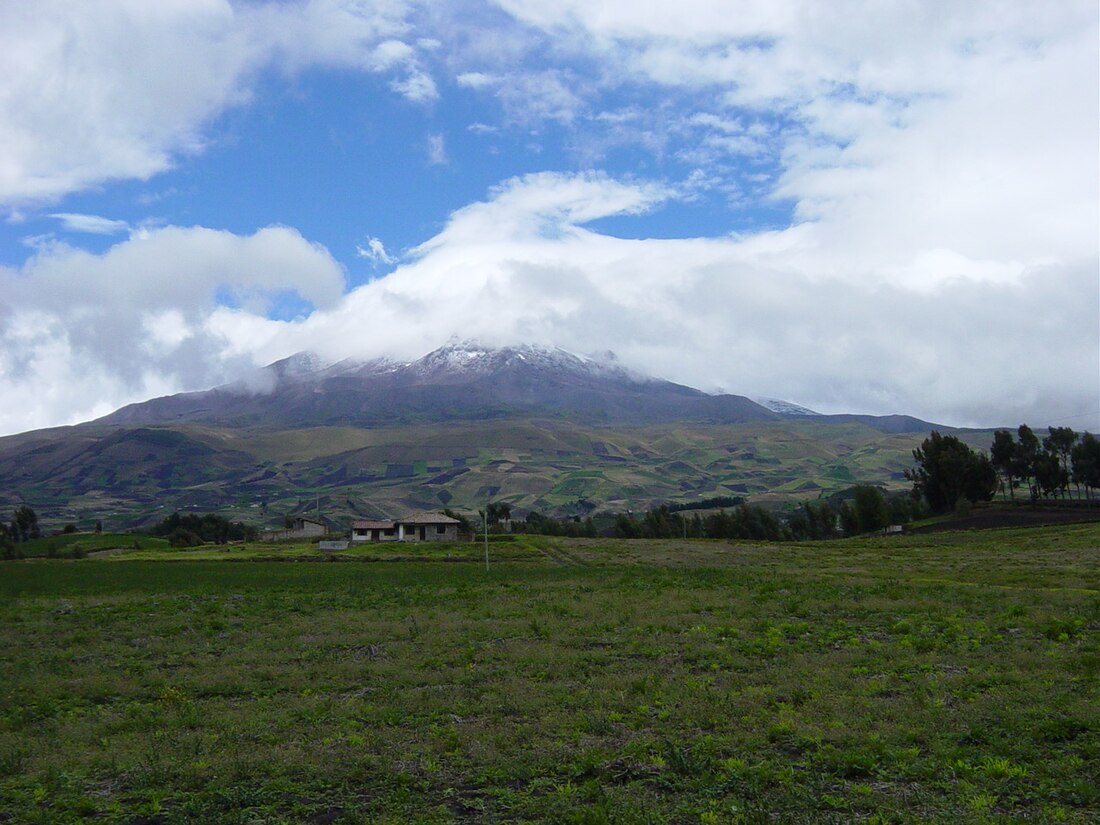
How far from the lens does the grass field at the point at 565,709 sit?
11.2 m

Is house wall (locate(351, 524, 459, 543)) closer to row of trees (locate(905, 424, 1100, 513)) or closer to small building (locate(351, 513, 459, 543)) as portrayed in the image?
small building (locate(351, 513, 459, 543))

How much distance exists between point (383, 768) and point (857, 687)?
31.4ft

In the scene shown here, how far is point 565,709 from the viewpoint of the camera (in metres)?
16.1

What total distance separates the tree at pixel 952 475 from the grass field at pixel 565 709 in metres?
89.7

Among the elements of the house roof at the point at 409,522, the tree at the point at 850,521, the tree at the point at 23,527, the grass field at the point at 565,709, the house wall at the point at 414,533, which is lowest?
the tree at the point at 850,521

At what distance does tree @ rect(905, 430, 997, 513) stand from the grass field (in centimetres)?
8968

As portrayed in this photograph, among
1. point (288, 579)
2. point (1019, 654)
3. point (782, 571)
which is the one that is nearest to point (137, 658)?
point (1019, 654)

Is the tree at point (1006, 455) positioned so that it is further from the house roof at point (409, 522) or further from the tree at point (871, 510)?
the house roof at point (409, 522)

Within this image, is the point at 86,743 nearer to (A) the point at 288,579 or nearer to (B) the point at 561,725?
(B) the point at 561,725

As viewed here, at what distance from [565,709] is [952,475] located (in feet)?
385

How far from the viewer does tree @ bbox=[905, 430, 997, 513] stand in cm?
11725

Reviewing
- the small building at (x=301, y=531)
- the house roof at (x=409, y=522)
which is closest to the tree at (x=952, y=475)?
the house roof at (x=409, y=522)

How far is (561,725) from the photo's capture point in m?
14.9

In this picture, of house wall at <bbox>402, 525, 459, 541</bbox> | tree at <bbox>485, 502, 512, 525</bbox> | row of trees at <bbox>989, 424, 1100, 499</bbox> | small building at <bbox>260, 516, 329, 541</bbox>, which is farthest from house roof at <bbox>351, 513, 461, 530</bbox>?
row of trees at <bbox>989, 424, 1100, 499</bbox>
